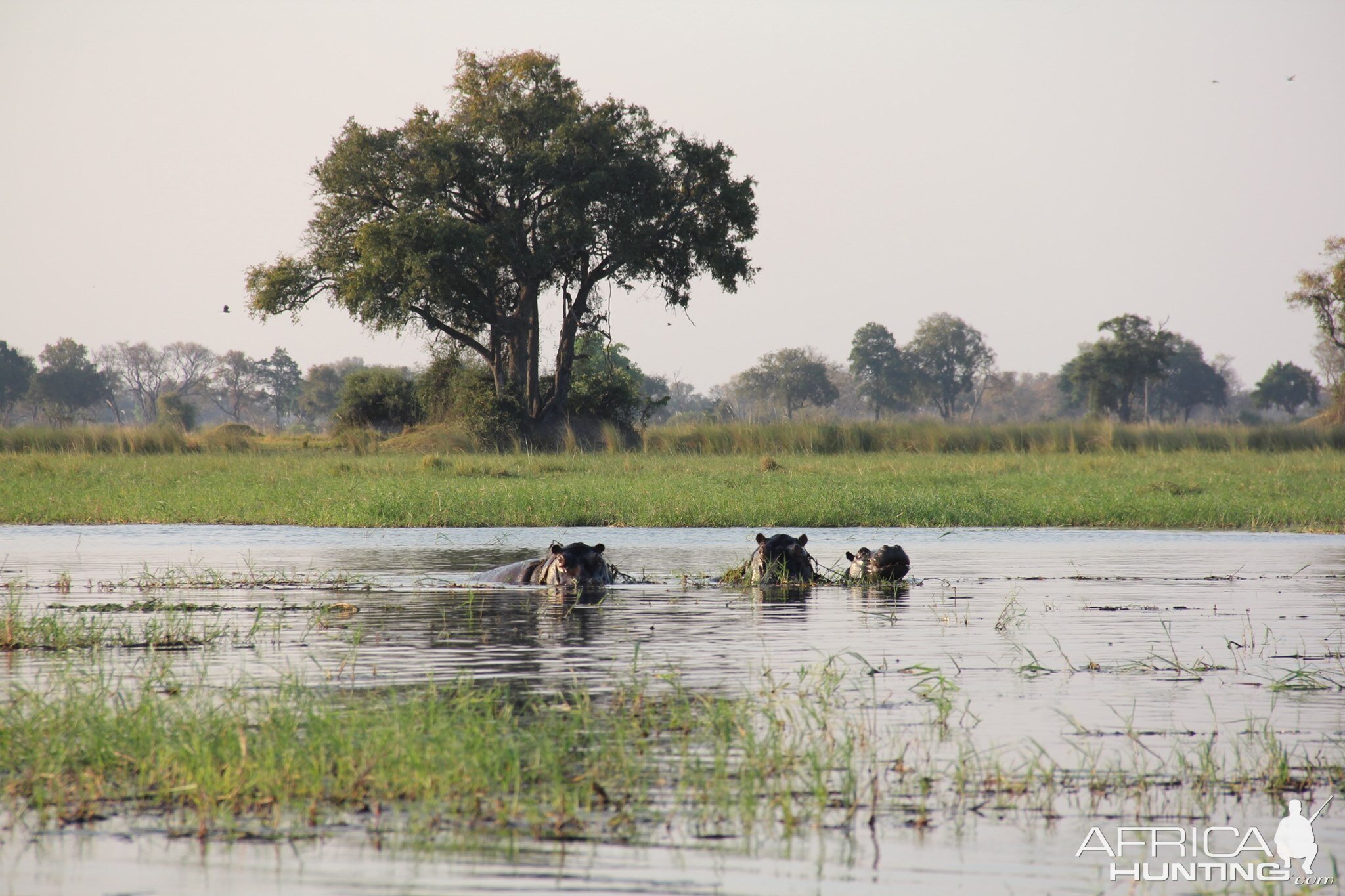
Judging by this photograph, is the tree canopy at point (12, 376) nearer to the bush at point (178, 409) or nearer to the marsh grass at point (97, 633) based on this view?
the bush at point (178, 409)

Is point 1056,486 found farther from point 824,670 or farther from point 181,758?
point 181,758

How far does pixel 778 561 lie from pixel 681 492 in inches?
278

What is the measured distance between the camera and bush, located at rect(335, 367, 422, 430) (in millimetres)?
42281

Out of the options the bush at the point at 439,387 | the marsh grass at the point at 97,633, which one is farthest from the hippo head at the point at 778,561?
the bush at the point at 439,387

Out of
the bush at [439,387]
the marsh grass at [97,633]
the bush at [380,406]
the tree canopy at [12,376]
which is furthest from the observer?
the tree canopy at [12,376]

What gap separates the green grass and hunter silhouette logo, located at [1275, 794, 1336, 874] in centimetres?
1170

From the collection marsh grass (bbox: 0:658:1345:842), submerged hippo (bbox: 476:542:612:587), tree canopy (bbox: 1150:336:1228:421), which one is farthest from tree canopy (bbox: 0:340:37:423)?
marsh grass (bbox: 0:658:1345:842)

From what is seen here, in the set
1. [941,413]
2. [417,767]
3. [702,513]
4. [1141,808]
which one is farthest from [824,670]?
[941,413]

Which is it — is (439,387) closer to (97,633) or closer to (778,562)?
(778,562)

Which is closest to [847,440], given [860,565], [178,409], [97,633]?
[860,565]

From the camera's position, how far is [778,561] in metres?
10.7

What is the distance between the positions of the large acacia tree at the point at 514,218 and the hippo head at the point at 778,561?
24232 mm

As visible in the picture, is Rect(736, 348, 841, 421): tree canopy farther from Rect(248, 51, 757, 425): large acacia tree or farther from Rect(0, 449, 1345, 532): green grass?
Rect(0, 449, 1345, 532): green grass

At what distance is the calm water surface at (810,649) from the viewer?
3.58m
